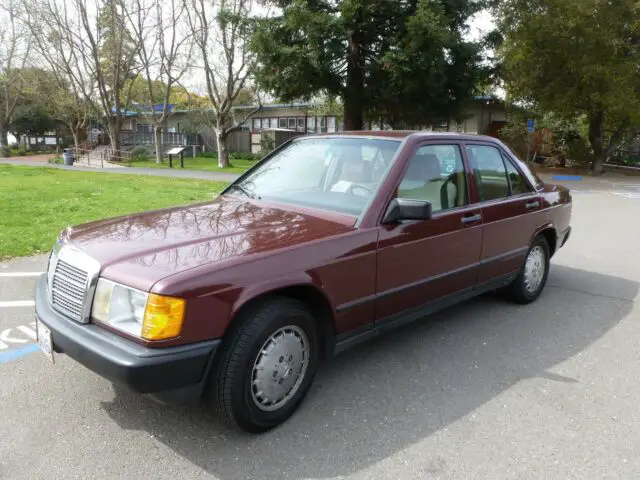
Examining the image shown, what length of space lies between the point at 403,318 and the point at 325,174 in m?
1.20

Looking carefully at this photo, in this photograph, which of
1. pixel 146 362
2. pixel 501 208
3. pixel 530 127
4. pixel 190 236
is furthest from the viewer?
pixel 530 127

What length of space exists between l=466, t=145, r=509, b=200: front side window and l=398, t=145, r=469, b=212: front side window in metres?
0.20

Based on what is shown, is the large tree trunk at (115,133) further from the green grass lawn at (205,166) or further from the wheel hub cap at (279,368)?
the wheel hub cap at (279,368)

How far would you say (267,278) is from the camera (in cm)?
267

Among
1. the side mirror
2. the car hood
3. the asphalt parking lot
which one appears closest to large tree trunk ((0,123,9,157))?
the asphalt parking lot

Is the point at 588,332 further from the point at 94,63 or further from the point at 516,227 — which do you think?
the point at 94,63

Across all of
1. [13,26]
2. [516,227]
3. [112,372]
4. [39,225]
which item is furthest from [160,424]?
[13,26]

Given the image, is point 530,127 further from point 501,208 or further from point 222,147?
point 501,208

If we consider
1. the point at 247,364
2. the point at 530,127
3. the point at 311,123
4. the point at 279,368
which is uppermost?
the point at 311,123

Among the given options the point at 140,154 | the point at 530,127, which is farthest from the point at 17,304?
the point at 140,154

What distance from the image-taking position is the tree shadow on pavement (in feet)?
8.69

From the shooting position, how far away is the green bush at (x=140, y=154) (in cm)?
3581

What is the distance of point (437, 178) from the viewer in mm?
3861

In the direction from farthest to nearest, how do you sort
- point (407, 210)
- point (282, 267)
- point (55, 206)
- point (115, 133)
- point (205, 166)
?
point (115, 133)
point (205, 166)
point (55, 206)
point (407, 210)
point (282, 267)
